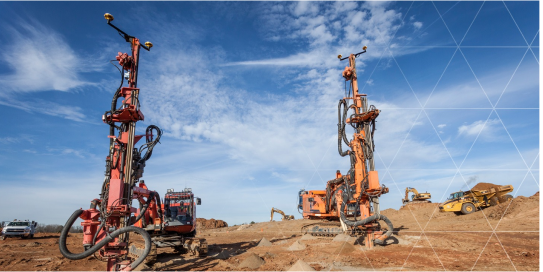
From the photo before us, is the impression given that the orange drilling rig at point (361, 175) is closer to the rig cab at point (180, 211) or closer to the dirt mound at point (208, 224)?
the rig cab at point (180, 211)

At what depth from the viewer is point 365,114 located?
55.6 ft

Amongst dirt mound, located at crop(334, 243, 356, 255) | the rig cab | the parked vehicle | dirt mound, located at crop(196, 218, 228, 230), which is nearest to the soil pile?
dirt mound, located at crop(334, 243, 356, 255)

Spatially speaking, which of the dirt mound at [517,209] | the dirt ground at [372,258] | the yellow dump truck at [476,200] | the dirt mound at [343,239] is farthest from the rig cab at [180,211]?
the yellow dump truck at [476,200]

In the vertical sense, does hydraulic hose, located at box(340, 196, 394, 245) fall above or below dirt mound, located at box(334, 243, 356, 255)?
above

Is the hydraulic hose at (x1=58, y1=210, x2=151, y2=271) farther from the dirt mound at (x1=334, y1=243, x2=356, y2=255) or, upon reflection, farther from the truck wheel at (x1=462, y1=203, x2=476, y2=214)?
the truck wheel at (x1=462, y1=203, x2=476, y2=214)

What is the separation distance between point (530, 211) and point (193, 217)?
29622 mm

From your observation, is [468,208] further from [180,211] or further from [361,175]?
[180,211]

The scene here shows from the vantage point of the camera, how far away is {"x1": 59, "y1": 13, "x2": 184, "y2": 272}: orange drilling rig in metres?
10.4

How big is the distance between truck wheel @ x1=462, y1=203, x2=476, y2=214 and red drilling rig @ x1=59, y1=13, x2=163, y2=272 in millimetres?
31822

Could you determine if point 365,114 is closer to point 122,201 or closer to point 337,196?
point 337,196

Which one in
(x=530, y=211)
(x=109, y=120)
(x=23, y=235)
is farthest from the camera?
(x=23, y=235)

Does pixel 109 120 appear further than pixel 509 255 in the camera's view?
No

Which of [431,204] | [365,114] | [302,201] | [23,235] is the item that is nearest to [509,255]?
[365,114]

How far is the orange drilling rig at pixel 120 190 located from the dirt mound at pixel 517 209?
1186 inches
